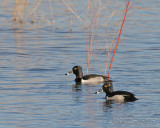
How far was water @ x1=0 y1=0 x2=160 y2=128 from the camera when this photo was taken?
1182 cm

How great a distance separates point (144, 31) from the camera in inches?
1131

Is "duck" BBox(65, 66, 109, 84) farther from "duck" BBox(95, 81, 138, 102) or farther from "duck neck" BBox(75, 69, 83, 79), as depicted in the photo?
"duck" BBox(95, 81, 138, 102)

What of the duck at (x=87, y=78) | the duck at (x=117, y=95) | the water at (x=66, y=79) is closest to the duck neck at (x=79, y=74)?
the duck at (x=87, y=78)

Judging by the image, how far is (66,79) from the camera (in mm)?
17312

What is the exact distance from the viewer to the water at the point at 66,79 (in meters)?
11.8

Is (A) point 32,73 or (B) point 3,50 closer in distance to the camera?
(A) point 32,73

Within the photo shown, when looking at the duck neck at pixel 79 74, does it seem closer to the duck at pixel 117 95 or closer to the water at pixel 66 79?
the water at pixel 66 79

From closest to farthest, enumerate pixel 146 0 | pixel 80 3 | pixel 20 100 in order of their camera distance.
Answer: pixel 20 100 → pixel 80 3 → pixel 146 0

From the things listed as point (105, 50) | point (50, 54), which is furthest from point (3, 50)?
point (105, 50)

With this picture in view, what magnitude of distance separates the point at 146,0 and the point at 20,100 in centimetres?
2840

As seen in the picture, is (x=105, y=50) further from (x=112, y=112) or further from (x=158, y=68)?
(x=112, y=112)

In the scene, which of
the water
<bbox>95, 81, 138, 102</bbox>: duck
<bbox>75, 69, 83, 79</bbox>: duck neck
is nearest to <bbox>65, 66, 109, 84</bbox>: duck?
<bbox>75, 69, 83, 79</bbox>: duck neck

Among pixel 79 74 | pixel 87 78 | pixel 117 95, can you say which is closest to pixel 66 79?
pixel 79 74

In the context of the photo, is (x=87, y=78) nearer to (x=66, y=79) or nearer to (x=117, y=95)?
(x=66, y=79)
